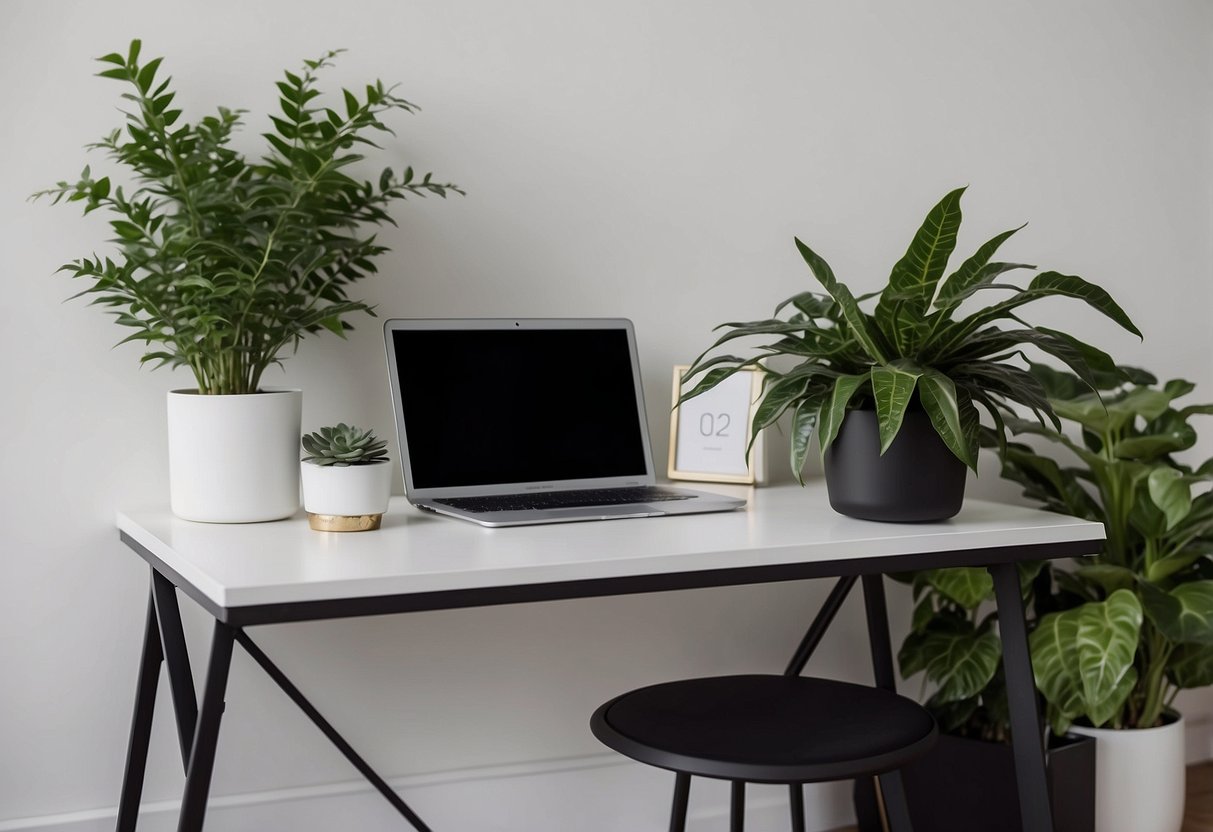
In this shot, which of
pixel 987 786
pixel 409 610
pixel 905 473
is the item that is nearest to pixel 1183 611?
pixel 987 786

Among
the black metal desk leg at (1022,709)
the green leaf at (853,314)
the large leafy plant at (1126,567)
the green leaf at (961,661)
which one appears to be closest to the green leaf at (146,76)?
the green leaf at (853,314)

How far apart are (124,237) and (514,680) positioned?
39.5 inches

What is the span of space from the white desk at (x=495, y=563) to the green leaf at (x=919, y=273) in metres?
0.29

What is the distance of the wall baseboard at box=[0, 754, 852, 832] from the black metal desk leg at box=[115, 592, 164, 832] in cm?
16

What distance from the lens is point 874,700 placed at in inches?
61.5

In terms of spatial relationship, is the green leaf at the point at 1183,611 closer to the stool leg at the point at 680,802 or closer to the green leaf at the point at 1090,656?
the green leaf at the point at 1090,656

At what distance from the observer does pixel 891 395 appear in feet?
5.08

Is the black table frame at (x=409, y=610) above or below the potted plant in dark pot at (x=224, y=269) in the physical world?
below

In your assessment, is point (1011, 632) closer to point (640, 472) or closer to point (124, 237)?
point (640, 472)

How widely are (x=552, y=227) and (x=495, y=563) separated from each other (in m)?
0.90

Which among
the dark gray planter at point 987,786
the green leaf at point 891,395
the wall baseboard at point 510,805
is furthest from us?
the dark gray planter at point 987,786

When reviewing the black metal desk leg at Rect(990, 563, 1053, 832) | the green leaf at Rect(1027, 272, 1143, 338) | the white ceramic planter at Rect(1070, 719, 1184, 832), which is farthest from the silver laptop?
the white ceramic planter at Rect(1070, 719, 1184, 832)

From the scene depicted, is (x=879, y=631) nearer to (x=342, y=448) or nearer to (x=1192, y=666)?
(x=1192, y=666)

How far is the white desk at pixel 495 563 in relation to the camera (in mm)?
1272
